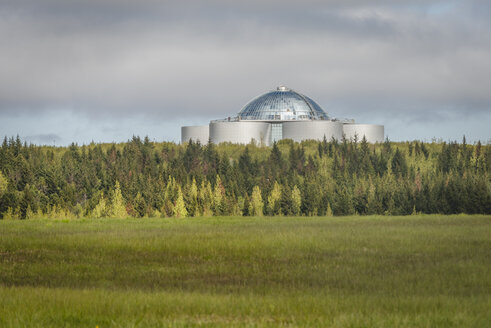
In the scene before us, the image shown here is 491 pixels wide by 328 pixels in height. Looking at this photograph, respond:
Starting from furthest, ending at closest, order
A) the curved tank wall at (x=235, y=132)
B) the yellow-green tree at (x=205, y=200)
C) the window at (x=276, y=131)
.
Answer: the window at (x=276, y=131) → the curved tank wall at (x=235, y=132) → the yellow-green tree at (x=205, y=200)

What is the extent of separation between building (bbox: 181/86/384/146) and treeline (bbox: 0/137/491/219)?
3.92 meters

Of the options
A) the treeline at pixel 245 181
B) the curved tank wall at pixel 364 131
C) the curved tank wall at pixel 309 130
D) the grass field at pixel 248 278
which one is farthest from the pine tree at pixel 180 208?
the curved tank wall at pixel 364 131

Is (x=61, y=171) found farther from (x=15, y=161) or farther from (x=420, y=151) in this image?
(x=420, y=151)

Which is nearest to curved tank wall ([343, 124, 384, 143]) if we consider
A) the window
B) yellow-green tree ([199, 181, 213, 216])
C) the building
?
the building

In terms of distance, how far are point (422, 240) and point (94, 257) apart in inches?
708

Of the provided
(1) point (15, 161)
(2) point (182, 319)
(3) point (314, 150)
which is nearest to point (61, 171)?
(1) point (15, 161)

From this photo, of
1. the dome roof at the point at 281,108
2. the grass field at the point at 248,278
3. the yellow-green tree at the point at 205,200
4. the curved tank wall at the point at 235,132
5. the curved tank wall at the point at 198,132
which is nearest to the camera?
the grass field at the point at 248,278

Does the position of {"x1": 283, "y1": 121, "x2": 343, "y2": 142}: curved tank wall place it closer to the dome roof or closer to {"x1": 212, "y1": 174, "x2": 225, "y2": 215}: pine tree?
the dome roof

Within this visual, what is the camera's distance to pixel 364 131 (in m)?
141

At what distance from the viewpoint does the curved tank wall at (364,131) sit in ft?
461

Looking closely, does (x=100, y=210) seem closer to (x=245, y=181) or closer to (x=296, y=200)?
(x=296, y=200)

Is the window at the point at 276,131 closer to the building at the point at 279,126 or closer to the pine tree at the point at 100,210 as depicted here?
the building at the point at 279,126

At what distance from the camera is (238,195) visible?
102m

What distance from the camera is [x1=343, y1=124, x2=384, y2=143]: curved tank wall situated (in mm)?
140500
